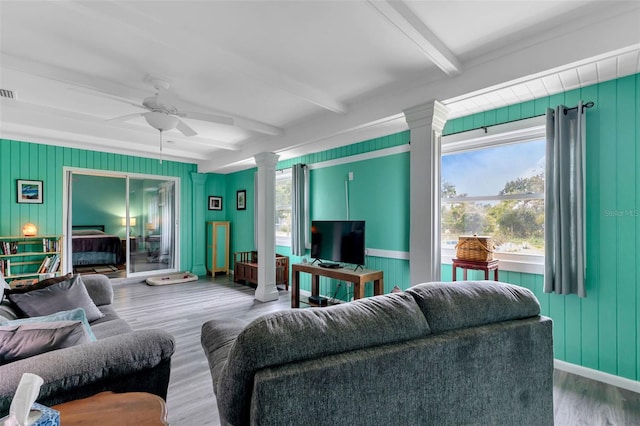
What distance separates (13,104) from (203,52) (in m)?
2.69

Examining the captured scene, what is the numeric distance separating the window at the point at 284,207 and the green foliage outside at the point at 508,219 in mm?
2916

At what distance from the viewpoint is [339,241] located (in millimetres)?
3963

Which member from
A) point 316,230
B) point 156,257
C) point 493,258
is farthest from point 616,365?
point 156,257

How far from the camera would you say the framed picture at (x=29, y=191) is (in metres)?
4.71

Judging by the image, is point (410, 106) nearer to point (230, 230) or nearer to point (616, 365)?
point (616, 365)

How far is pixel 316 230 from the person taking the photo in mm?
4297

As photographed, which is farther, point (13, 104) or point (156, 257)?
point (156, 257)

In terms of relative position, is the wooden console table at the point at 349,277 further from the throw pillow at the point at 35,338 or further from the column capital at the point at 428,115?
the throw pillow at the point at 35,338

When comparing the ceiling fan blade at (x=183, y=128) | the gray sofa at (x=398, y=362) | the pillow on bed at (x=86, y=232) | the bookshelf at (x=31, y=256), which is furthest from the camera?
the pillow on bed at (x=86, y=232)

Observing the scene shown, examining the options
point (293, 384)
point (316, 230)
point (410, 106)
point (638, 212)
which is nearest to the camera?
point (293, 384)

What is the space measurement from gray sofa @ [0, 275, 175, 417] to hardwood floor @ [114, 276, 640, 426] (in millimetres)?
695

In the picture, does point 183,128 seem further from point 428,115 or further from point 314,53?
point 428,115

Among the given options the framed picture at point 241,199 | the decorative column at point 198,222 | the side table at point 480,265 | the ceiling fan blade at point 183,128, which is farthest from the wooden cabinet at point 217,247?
the side table at point 480,265

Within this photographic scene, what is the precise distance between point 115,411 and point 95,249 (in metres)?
7.34
